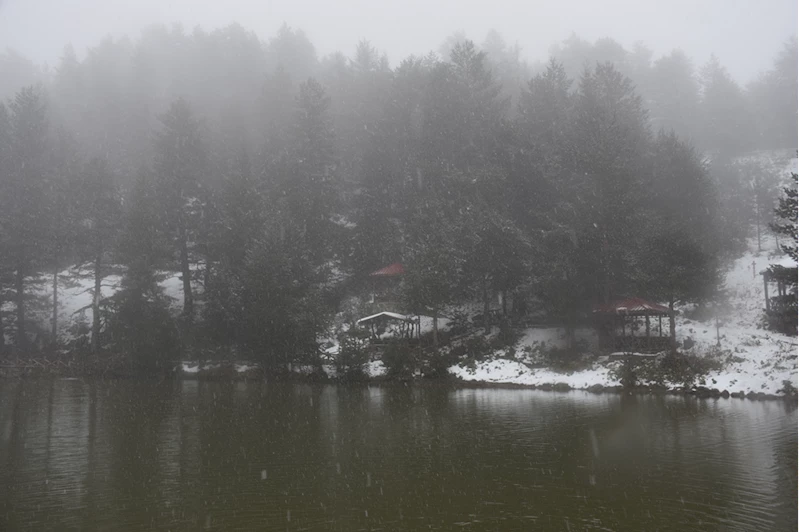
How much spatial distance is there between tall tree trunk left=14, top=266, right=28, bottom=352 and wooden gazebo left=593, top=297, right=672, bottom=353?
38.5 meters

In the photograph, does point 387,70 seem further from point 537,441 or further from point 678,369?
point 537,441

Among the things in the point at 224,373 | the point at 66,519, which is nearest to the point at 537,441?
the point at 66,519

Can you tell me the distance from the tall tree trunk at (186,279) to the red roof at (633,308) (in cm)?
2783

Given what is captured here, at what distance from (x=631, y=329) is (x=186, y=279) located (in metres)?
31.4

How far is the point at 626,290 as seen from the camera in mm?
Answer: 39750

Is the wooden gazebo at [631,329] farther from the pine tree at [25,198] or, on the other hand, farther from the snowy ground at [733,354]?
the pine tree at [25,198]

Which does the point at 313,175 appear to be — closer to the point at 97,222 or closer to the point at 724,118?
the point at 97,222

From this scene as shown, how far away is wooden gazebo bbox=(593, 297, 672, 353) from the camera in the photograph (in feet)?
117

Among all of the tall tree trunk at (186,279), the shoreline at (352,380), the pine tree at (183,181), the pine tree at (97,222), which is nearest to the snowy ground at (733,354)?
the shoreline at (352,380)

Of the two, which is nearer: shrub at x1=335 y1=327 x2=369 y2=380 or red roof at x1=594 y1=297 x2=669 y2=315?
red roof at x1=594 y1=297 x2=669 y2=315

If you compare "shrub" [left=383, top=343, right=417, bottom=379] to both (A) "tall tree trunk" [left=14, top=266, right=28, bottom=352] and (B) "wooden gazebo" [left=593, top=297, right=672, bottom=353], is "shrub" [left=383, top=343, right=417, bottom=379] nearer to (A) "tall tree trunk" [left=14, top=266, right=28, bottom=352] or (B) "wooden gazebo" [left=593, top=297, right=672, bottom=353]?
(B) "wooden gazebo" [left=593, top=297, right=672, bottom=353]

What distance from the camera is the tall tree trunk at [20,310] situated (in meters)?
41.3

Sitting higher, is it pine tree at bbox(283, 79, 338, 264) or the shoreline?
pine tree at bbox(283, 79, 338, 264)

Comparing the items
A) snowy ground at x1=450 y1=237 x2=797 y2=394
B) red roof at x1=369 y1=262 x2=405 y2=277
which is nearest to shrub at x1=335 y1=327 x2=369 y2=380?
snowy ground at x1=450 y1=237 x2=797 y2=394
